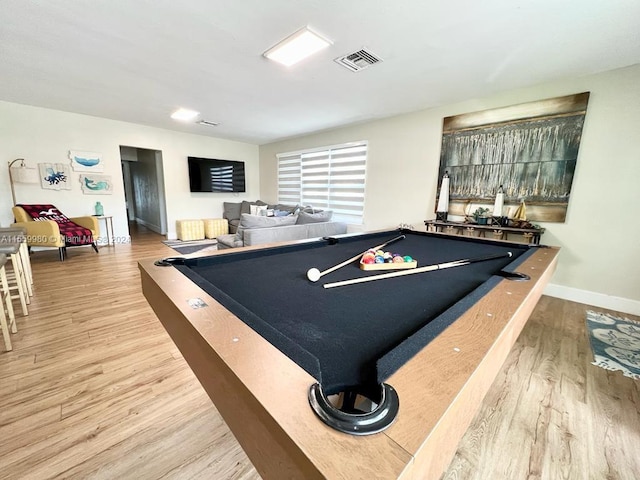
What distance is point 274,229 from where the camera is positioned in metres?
3.46

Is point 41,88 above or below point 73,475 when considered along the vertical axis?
above

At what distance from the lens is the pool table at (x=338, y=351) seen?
1.33 feet

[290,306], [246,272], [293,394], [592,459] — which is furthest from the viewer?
[246,272]

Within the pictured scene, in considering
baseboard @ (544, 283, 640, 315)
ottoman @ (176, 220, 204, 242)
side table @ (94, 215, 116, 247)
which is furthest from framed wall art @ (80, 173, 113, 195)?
baseboard @ (544, 283, 640, 315)

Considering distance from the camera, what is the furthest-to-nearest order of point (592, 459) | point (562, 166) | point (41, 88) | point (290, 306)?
point (41, 88)
point (562, 166)
point (592, 459)
point (290, 306)

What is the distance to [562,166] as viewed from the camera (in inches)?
111

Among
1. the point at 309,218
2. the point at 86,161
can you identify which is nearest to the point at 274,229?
the point at 309,218

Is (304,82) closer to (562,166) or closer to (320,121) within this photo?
(320,121)

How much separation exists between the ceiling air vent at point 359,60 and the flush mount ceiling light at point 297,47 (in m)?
0.28

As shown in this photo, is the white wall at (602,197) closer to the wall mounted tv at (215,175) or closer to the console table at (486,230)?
the console table at (486,230)

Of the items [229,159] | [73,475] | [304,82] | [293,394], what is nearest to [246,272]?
[293,394]

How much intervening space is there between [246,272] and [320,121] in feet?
13.0

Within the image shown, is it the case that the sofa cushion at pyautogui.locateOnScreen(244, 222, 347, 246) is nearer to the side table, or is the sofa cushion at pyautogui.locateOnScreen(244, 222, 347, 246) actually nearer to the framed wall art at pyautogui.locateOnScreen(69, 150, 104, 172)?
the side table

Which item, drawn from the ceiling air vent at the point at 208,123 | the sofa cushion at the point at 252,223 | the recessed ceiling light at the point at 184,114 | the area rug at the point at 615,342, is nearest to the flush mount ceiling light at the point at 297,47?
the sofa cushion at the point at 252,223
